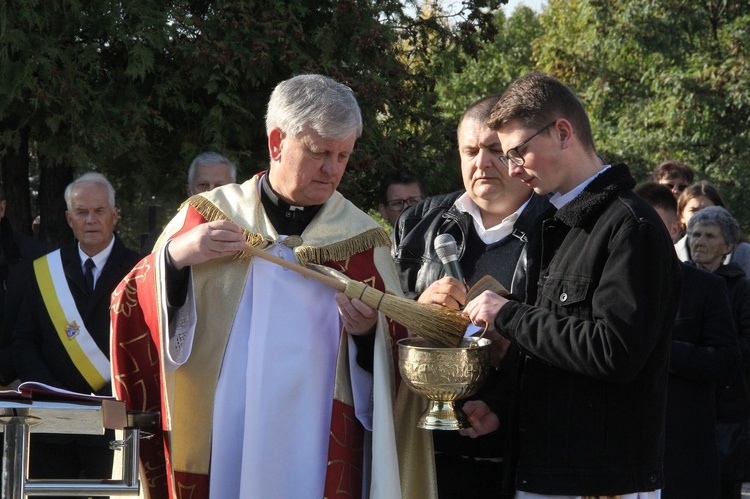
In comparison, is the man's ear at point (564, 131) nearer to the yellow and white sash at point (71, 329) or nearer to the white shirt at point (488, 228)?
the white shirt at point (488, 228)

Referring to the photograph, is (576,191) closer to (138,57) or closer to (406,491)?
(406,491)

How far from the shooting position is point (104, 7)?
22.3 feet

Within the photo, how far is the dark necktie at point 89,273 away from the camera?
5609 millimetres

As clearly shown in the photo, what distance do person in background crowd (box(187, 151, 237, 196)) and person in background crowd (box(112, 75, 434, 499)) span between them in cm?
233

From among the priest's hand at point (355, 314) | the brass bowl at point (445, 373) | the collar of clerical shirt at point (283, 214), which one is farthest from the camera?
the collar of clerical shirt at point (283, 214)

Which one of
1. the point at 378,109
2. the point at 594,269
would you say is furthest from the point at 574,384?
the point at 378,109

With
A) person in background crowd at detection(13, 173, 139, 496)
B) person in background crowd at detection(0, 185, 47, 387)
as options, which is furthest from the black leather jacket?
person in background crowd at detection(0, 185, 47, 387)

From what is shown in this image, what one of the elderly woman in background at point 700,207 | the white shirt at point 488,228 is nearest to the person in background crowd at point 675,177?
the elderly woman in background at point 700,207

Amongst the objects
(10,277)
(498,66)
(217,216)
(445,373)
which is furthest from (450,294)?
(498,66)

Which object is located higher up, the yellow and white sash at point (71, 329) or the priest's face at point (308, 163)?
the priest's face at point (308, 163)

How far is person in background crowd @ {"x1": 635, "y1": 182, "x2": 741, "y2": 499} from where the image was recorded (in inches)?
185

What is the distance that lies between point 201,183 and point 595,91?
17197 millimetres

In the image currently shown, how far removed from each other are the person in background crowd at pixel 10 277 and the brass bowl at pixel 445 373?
2.90 m

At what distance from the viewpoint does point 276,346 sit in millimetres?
3795
